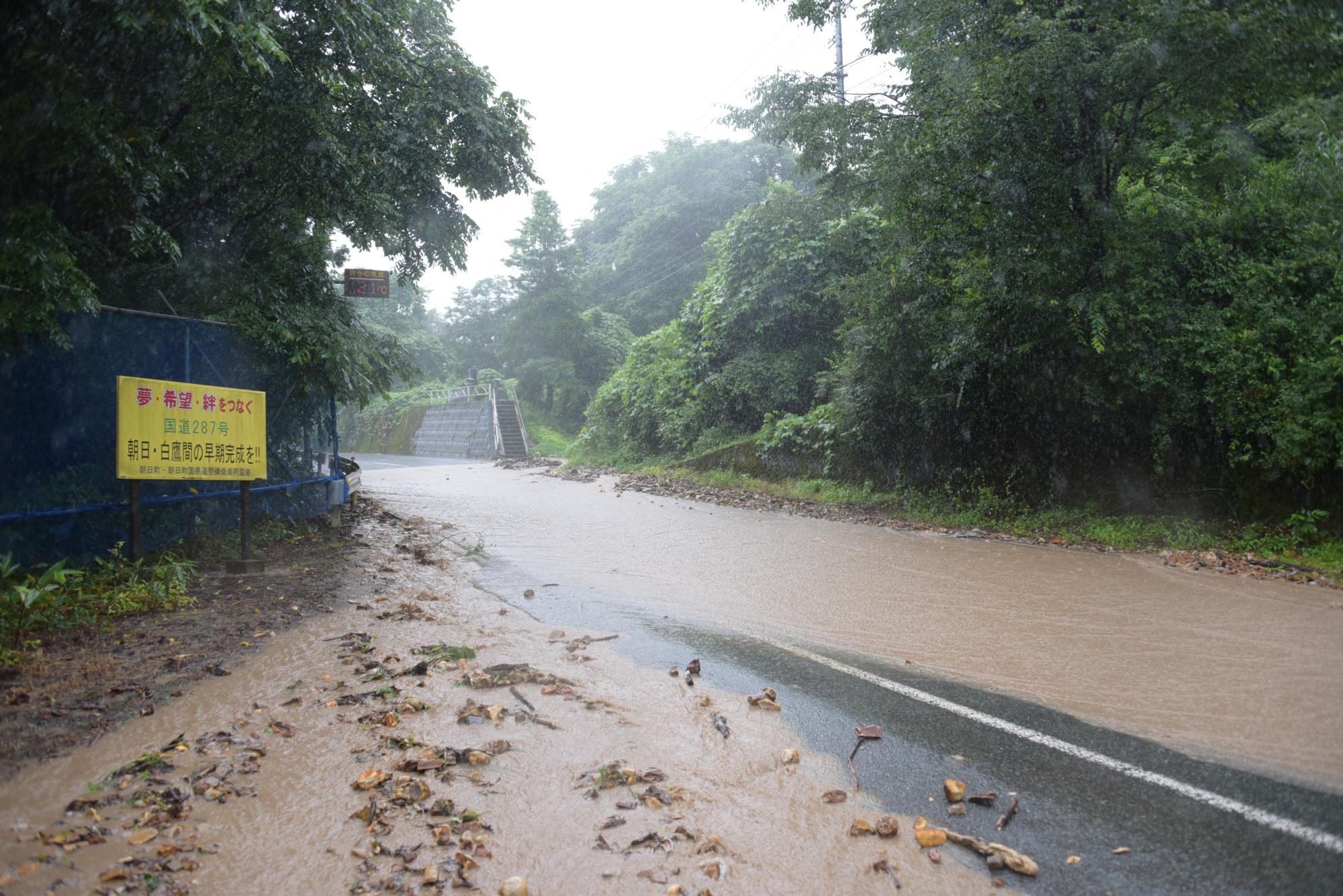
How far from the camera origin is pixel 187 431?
283 inches

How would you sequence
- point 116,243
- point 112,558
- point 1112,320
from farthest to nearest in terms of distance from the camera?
point 1112,320 → point 116,243 → point 112,558

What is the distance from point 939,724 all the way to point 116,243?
841 centimetres

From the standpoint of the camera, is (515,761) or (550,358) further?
(550,358)

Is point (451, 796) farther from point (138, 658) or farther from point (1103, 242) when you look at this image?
point (1103, 242)

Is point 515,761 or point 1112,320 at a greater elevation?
point 1112,320

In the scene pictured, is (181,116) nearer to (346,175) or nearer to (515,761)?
(346,175)

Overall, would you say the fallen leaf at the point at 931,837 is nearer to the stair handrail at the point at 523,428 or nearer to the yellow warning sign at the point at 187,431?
the yellow warning sign at the point at 187,431

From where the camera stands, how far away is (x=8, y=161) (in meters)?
6.06

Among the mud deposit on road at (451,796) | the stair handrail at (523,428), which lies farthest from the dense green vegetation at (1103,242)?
the stair handrail at (523,428)

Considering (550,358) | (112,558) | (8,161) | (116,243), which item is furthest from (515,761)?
(550,358)

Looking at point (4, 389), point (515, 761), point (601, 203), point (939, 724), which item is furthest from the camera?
point (601, 203)

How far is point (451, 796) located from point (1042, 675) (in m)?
3.65

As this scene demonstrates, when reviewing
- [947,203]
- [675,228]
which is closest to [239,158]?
[947,203]

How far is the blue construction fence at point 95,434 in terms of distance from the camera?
21.8 feet
